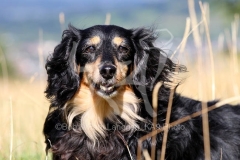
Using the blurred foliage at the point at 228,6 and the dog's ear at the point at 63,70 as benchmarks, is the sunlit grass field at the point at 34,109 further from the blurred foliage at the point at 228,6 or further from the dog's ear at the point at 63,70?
the blurred foliage at the point at 228,6

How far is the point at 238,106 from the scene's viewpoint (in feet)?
20.2

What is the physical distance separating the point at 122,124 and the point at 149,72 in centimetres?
59

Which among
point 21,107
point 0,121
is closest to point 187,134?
point 0,121

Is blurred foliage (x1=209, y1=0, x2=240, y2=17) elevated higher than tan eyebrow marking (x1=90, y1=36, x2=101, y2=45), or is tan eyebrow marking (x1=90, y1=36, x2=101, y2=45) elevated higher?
blurred foliage (x1=209, y1=0, x2=240, y2=17)

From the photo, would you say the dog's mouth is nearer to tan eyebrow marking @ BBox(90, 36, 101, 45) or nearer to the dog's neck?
the dog's neck

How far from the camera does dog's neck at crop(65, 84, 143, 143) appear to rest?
5.18 meters

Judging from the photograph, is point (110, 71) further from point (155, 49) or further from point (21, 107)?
point (21, 107)

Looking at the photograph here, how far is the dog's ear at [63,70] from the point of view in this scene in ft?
17.3

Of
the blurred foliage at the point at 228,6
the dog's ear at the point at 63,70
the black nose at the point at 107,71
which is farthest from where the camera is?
the blurred foliage at the point at 228,6

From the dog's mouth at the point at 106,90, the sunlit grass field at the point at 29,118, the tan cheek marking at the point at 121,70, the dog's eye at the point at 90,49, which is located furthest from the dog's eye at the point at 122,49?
the sunlit grass field at the point at 29,118

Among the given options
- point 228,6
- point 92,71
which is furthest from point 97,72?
point 228,6

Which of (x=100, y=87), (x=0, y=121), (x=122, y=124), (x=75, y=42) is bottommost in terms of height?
(x=0, y=121)

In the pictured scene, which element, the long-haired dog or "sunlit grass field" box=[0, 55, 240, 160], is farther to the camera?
"sunlit grass field" box=[0, 55, 240, 160]

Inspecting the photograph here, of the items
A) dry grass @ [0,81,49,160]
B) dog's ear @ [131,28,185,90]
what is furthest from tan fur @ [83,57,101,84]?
dry grass @ [0,81,49,160]
